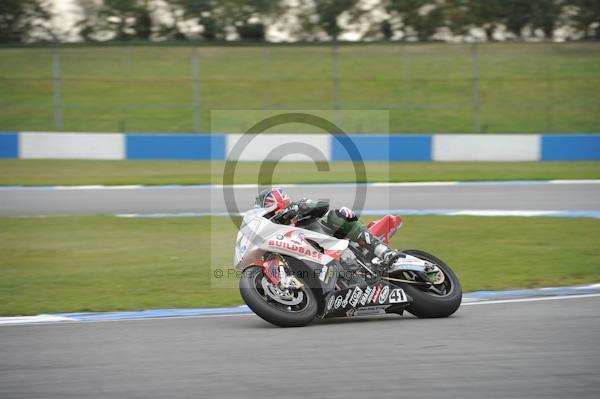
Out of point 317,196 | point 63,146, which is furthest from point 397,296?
point 63,146

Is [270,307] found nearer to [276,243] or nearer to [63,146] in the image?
[276,243]

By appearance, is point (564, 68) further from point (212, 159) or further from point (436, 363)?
point (436, 363)

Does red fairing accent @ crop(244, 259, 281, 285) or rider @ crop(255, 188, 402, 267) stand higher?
rider @ crop(255, 188, 402, 267)

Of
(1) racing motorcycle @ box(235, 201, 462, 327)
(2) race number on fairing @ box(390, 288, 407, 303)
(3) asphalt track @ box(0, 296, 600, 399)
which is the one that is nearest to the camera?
(3) asphalt track @ box(0, 296, 600, 399)

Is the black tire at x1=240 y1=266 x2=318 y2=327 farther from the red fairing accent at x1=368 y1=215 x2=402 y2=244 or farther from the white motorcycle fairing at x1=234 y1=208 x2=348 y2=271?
the red fairing accent at x1=368 y1=215 x2=402 y2=244

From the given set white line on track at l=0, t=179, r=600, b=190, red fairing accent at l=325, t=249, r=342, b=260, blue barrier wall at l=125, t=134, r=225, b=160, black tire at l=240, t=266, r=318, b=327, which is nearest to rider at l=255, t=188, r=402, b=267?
red fairing accent at l=325, t=249, r=342, b=260

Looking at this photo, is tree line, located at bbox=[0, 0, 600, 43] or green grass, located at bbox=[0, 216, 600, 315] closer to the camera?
green grass, located at bbox=[0, 216, 600, 315]

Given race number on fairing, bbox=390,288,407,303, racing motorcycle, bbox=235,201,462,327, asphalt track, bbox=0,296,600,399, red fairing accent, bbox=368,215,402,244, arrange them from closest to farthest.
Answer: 1. asphalt track, bbox=0,296,600,399
2. racing motorcycle, bbox=235,201,462,327
3. race number on fairing, bbox=390,288,407,303
4. red fairing accent, bbox=368,215,402,244

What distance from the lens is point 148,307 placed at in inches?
309

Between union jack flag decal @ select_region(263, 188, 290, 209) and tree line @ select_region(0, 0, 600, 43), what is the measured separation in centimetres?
2321

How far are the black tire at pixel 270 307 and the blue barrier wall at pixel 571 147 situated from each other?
1692 cm

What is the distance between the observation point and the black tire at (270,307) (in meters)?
6.44

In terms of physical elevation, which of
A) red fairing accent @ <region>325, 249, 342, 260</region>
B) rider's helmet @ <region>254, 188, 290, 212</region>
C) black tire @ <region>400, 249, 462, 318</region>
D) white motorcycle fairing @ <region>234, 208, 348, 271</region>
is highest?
rider's helmet @ <region>254, 188, 290, 212</region>

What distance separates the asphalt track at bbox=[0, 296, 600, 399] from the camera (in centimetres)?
498
